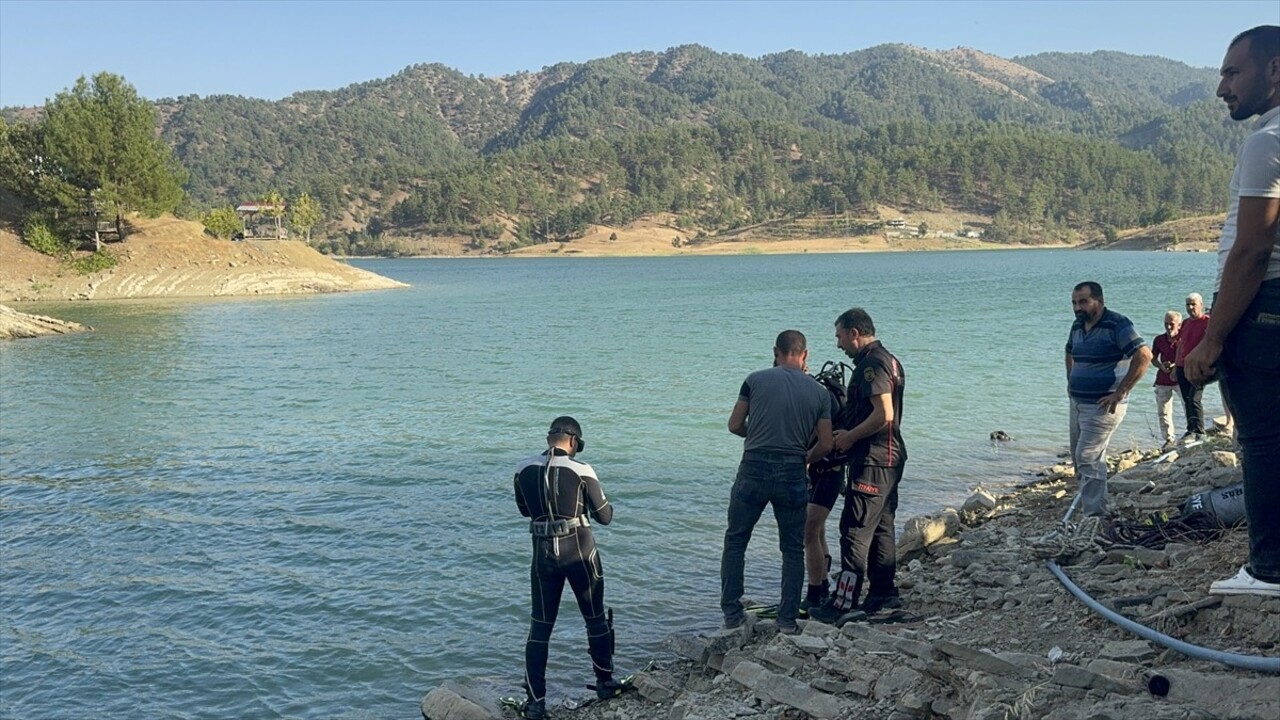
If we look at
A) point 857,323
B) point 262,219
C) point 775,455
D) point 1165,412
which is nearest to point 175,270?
point 262,219

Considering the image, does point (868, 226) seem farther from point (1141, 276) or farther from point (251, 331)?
point (251, 331)

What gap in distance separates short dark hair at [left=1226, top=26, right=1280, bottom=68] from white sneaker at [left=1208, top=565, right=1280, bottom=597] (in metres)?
2.43

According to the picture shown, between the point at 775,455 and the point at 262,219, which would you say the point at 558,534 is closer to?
the point at 775,455

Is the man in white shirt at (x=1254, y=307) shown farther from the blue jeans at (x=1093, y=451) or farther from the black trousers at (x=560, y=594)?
the black trousers at (x=560, y=594)

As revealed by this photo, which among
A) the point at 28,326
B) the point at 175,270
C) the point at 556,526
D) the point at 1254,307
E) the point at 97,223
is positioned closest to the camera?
the point at 1254,307

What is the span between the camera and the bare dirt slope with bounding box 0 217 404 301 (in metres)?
60.0

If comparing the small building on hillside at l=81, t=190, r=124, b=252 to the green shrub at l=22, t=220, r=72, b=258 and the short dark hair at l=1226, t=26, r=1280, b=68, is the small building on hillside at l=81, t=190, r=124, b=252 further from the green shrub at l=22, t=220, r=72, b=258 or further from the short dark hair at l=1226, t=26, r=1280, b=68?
the short dark hair at l=1226, t=26, r=1280, b=68

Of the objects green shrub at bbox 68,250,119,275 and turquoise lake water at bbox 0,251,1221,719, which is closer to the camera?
turquoise lake water at bbox 0,251,1221,719

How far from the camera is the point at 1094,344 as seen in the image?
8.33 metres

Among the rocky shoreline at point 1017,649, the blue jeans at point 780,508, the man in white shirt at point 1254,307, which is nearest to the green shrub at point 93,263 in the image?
the rocky shoreline at point 1017,649

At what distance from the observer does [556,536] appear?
22.2ft

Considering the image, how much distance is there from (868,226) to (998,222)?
2156cm

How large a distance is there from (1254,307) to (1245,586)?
140 centimetres

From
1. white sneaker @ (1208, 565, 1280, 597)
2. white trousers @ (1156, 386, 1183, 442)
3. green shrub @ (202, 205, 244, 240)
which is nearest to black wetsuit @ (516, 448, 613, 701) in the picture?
white sneaker @ (1208, 565, 1280, 597)
